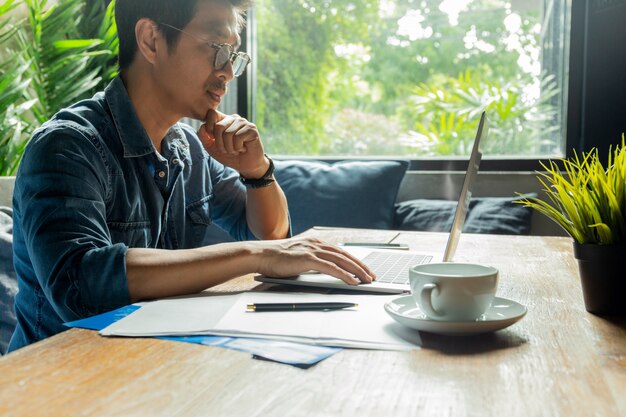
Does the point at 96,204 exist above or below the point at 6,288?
above

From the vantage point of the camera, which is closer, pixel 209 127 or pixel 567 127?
pixel 209 127

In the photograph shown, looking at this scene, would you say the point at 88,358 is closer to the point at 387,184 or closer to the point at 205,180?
the point at 205,180

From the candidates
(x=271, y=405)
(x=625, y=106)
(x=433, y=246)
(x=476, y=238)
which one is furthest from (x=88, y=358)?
(x=625, y=106)

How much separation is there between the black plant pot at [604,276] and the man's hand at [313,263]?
1.06 ft

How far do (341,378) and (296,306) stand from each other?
0.25 m

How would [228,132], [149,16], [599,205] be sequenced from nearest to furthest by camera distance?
[599,205] → [149,16] → [228,132]

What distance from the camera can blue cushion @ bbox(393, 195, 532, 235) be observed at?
2.47 metres

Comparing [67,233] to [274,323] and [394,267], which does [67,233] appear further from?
[394,267]

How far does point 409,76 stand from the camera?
131 inches

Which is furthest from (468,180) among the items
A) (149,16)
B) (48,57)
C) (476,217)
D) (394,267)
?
(48,57)

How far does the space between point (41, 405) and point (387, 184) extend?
229 centimetres

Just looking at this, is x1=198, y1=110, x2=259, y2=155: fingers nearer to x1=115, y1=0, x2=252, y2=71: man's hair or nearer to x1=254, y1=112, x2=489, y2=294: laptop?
x1=115, y1=0, x2=252, y2=71: man's hair

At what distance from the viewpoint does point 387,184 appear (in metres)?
2.74

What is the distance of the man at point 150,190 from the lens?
3.16 ft
